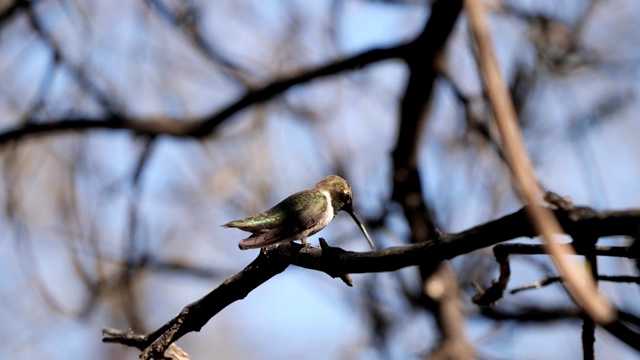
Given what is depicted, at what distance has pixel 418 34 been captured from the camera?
16.2 feet

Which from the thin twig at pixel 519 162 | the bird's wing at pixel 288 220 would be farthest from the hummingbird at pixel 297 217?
the thin twig at pixel 519 162

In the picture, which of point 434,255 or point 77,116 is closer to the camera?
point 434,255

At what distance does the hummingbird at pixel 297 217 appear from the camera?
2033 mm

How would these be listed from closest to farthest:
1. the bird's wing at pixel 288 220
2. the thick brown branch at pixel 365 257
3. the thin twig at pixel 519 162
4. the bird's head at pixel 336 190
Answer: the thin twig at pixel 519 162 → the thick brown branch at pixel 365 257 → the bird's wing at pixel 288 220 → the bird's head at pixel 336 190

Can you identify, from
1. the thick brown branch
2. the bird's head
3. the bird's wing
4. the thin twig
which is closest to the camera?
the thin twig

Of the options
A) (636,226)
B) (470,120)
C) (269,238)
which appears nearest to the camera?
(636,226)

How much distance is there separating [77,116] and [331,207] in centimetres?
392

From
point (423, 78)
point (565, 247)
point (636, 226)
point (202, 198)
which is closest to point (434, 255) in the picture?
point (565, 247)

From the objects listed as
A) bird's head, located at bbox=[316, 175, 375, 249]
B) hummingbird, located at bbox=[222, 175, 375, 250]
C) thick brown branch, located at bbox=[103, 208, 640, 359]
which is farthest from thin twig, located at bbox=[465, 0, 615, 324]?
bird's head, located at bbox=[316, 175, 375, 249]

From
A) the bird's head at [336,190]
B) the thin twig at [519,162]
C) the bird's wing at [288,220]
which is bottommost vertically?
the thin twig at [519,162]

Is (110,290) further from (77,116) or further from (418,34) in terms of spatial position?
(418,34)

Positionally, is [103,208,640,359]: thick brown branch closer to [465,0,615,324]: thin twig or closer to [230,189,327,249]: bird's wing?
[230,189,327,249]: bird's wing

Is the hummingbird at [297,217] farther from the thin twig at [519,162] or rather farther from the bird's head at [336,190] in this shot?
A: the thin twig at [519,162]

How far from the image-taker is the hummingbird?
203cm
